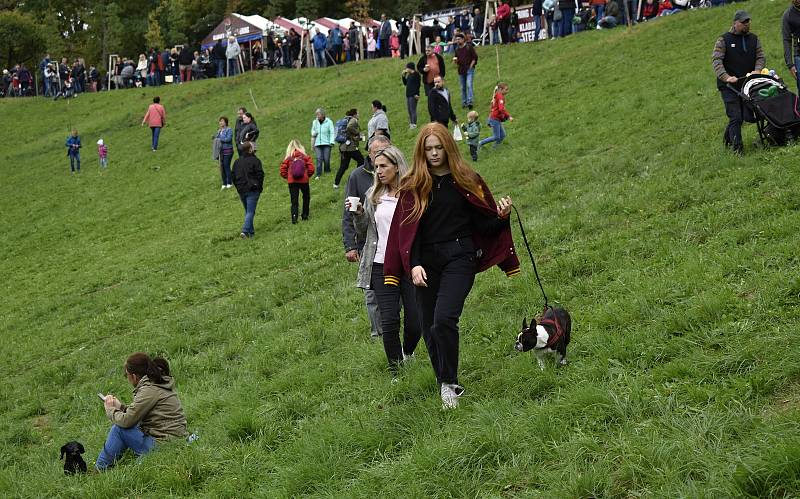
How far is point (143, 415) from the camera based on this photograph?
7348 mm

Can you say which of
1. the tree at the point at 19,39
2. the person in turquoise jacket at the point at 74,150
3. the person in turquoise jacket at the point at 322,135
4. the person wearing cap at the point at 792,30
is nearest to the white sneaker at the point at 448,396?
the person wearing cap at the point at 792,30

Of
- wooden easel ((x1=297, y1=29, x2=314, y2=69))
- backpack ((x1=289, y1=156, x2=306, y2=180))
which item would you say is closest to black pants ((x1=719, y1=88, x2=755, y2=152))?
backpack ((x1=289, y1=156, x2=306, y2=180))

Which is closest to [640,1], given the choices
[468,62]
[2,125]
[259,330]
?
[468,62]

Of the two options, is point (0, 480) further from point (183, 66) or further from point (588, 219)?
point (183, 66)

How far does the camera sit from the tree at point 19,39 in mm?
65869

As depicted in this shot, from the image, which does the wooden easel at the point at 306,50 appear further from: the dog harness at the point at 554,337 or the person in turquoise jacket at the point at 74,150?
the dog harness at the point at 554,337

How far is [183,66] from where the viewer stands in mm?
45562

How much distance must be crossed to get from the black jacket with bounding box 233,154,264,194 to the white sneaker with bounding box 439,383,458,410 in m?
11.6

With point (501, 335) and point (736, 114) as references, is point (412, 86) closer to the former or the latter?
point (736, 114)

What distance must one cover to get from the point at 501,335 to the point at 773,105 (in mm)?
6340

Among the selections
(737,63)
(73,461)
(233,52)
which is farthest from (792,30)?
(233,52)

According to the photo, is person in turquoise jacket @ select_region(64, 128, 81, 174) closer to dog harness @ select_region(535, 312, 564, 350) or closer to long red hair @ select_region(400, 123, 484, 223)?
long red hair @ select_region(400, 123, 484, 223)

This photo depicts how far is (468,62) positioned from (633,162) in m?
11.0

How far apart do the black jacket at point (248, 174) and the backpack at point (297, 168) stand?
0.66 m
